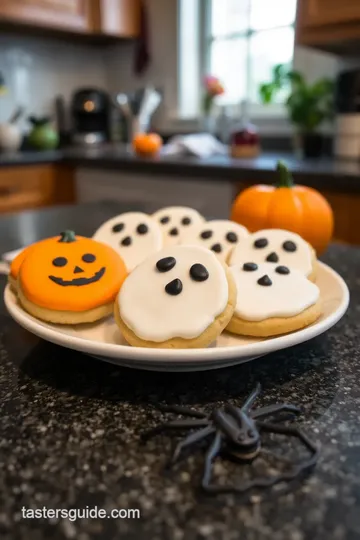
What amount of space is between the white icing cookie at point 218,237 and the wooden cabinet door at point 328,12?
5.15 ft

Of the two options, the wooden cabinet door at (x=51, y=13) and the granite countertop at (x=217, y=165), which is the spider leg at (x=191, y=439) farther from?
the wooden cabinet door at (x=51, y=13)

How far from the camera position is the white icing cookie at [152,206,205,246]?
0.70 meters

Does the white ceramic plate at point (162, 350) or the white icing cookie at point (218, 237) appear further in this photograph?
the white icing cookie at point (218, 237)

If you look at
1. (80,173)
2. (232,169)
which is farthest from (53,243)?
(80,173)

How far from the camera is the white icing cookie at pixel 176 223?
0.70m

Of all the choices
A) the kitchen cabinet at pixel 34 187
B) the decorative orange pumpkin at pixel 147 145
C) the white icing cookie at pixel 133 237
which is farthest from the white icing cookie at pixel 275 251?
the kitchen cabinet at pixel 34 187

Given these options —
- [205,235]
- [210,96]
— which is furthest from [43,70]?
[205,235]

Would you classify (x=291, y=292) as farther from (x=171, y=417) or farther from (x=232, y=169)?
(x=232, y=169)

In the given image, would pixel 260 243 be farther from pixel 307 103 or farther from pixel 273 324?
pixel 307 103

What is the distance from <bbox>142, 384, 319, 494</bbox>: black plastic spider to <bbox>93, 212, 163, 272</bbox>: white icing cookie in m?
0.28

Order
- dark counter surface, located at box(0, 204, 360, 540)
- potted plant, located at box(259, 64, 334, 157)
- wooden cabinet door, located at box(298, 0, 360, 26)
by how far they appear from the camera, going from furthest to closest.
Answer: potted plant, located at box(259, 64, 334, 157)
wooden cabinet door, located at box(298, 0, 360, 26)
dark counter surface, located at box(0, 204, 360, 540)

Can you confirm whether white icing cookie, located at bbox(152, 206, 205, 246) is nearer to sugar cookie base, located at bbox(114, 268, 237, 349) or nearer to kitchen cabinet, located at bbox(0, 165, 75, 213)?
sugar cookie base, located at bbox(114, 268, 237, 349)

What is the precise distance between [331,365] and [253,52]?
267 cm

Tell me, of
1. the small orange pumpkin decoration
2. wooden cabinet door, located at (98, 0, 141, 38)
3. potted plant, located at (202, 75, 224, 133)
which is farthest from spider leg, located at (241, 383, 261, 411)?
wooden cabinet door, located at (98, 0, 141, 38)
